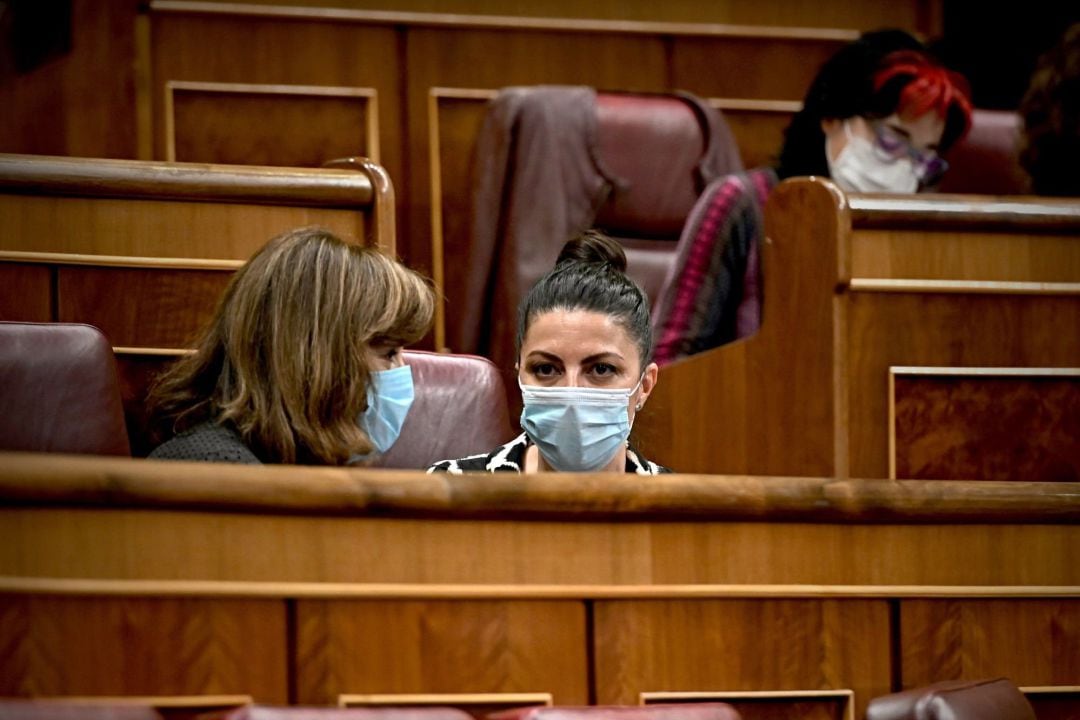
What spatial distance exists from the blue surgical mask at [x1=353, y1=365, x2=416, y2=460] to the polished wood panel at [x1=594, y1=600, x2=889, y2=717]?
11.1 inches

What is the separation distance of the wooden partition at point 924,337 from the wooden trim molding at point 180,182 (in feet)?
0.93

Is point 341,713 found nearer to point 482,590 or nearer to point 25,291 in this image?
point 482,590

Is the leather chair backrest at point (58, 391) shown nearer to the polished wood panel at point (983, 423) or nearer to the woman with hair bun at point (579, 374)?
the woman with hair bun at point (579, 374)

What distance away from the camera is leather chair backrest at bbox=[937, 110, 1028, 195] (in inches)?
57.2

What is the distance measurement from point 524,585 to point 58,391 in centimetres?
31

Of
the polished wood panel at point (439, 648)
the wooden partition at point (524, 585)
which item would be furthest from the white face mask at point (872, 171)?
the polished wood panel at point (439, 648)

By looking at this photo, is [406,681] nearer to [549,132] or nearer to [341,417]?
[341,417]

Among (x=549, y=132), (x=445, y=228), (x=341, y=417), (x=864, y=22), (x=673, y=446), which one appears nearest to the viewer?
(x=341, y=417)

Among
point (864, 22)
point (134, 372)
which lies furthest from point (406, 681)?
point (864, 22)

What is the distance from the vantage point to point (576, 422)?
33.2 inches

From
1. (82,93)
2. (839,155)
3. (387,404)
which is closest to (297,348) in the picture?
(387,404)

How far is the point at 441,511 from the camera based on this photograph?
605 millimetres

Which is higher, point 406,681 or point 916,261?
point 916,261

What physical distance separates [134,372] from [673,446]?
36 centimetres
